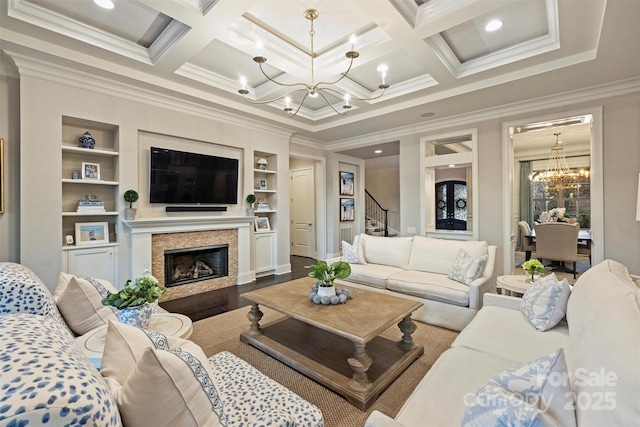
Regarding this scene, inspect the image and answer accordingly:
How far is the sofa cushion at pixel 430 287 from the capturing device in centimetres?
302

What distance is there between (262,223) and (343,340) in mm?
3382

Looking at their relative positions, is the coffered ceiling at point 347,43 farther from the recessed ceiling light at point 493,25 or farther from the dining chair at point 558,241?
the dining chair at point 558,241

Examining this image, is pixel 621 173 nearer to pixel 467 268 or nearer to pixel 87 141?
pixel 467 268

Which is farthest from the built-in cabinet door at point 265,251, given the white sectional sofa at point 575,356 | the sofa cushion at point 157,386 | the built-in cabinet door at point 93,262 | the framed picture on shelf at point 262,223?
the sofa cushion at point 157,386

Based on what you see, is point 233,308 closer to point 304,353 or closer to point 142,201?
point 304,353

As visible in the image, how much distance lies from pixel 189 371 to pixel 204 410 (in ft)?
0.46

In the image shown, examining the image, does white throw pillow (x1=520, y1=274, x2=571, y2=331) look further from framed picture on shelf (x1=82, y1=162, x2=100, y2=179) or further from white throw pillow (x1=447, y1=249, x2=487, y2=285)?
framed picture on shelf (x1=82, y1=162, x2=100, y2=179)

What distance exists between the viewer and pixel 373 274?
3.75m

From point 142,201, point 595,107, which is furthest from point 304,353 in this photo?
point 595,107

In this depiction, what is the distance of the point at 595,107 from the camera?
3.71 meters

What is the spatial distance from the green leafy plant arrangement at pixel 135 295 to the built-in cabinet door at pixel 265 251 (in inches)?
138

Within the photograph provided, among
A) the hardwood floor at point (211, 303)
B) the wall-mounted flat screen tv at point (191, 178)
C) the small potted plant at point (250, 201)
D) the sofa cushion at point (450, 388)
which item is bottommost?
the hardwood floor at point (211, 303)

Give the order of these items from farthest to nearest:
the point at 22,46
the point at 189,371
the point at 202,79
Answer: the point at 202,79, the point at 22,46, the point at 189,371

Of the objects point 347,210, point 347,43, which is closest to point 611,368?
point 347,43
